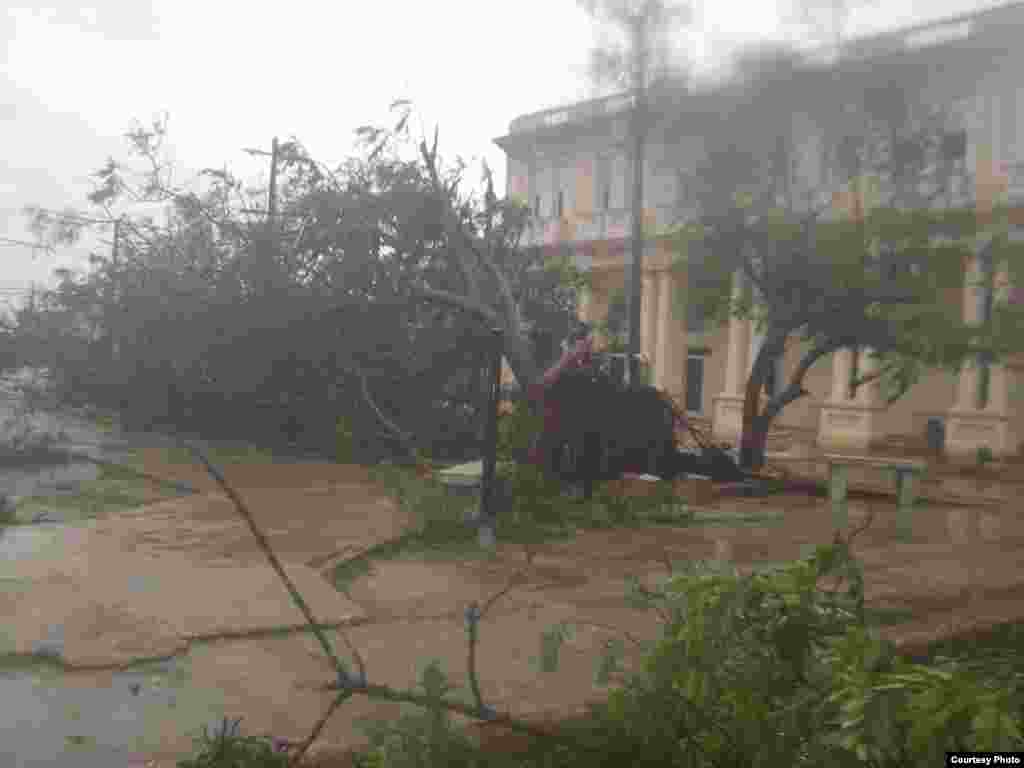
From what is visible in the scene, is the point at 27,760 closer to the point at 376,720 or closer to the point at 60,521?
the point at 376,720

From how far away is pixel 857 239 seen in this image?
498 inches

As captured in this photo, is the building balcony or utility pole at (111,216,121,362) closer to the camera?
utility pole at (111,216,121,362)

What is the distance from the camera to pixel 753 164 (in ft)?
43.3

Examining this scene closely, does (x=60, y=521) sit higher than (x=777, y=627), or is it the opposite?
(x=777, y=627)

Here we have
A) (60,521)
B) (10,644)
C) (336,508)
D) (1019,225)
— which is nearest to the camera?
(10,644)

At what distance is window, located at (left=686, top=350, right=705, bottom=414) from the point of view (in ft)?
84.0

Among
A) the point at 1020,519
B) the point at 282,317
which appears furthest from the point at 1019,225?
the point at 282,317

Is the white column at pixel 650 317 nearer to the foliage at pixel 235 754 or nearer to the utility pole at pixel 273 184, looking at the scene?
the utility pole at pixel 273 184

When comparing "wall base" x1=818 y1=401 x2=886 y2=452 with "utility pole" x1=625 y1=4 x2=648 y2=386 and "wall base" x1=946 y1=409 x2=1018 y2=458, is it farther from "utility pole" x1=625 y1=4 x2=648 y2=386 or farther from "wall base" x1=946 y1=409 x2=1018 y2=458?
"utility pole" x1=625 y1=4 x2=648 y2=386

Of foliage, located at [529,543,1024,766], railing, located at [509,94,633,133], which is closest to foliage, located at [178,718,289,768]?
foliage, located at [529,543,1024,766]

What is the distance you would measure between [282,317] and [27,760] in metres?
9.10

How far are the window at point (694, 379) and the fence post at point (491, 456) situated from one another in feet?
58.0

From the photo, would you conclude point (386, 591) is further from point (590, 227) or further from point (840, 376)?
point (590, 227)

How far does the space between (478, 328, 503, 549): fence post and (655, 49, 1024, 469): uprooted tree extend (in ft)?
14.6
